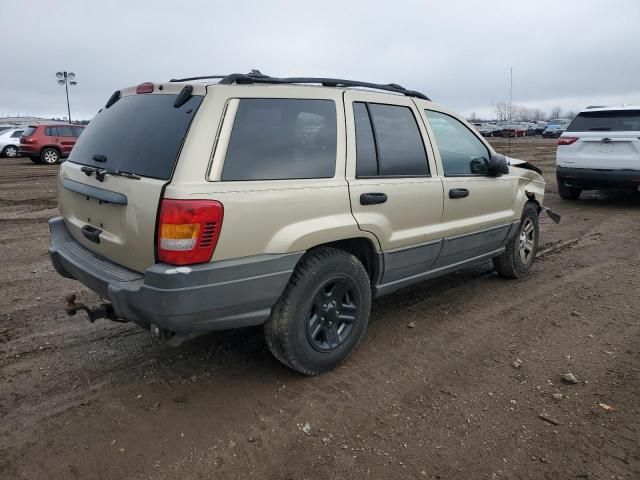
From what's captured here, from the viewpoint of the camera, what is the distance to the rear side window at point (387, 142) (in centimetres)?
358

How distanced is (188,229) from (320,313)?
3.72 ft

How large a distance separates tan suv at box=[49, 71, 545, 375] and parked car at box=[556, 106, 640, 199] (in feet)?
20.9

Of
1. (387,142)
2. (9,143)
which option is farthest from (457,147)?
(9,143)

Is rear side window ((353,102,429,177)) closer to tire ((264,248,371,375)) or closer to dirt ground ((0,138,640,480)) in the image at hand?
tire ((264,248,371,375))

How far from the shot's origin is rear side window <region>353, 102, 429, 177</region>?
11.7 ft

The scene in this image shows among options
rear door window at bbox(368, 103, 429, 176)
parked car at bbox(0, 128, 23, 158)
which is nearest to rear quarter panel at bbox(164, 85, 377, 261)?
rear door window at bbox(368, 103, 429, 176)

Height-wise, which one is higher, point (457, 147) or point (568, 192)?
point (457, 147)

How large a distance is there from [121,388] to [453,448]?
2074 mm

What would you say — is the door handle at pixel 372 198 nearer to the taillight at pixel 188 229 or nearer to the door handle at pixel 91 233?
the taillight at pixel 188 229

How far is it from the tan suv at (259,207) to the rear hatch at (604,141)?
636cm

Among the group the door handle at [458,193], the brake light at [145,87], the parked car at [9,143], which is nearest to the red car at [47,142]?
the parked car at [9,143]

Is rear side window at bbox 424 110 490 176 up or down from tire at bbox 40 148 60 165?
down

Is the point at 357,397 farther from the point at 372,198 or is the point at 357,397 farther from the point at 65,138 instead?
the point at 65,138

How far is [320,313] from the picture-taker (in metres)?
3.40
